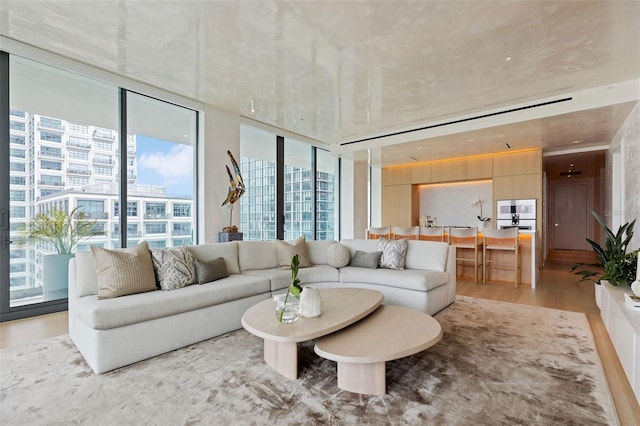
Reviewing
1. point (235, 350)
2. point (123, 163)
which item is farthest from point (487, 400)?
point (123, 163)

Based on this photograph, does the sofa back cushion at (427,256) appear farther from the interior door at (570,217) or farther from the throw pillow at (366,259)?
the interior door at (570,217)

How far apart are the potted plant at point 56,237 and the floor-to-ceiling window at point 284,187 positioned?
241 cm

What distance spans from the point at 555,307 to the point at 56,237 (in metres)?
6.22

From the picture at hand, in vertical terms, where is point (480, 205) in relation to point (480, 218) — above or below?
above

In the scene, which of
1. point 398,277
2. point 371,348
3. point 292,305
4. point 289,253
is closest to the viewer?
point 371,348

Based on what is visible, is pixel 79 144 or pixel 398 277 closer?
pixel 398 277

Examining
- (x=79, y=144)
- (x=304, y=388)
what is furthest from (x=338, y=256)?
(x=79, y=144)

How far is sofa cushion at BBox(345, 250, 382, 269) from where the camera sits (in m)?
4.15

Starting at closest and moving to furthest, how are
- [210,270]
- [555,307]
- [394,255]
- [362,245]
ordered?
1. [210,270]
2. [555,307]
3. [394,255]
4. [362,245]

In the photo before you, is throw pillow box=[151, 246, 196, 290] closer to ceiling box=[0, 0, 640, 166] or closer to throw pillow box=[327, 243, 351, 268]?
throw pillow box=[327, 243, 351, 268]

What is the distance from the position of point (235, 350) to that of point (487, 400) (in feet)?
6.08

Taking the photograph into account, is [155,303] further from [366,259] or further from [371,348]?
[366,259]

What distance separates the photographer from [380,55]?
350 centimetres

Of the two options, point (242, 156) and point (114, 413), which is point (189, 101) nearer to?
point (242, 156)
